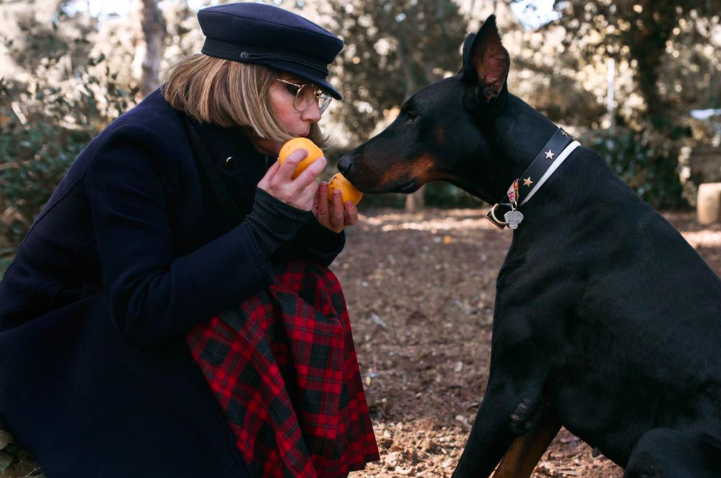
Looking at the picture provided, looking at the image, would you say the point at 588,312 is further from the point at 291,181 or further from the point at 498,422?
the point at 291,181

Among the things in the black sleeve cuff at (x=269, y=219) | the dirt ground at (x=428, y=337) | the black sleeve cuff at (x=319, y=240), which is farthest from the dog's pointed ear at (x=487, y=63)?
the dirt ground at (x=428, y=337)

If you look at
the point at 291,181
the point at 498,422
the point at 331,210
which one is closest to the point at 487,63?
the point at 331,210

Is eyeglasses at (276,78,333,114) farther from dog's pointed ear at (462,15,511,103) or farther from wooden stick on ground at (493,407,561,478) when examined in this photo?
wooden stick on ground at (493,407,561,478)

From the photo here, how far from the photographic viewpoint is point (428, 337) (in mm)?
5785

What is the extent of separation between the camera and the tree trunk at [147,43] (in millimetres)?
9039

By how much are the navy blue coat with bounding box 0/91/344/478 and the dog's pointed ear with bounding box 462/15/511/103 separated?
987mm

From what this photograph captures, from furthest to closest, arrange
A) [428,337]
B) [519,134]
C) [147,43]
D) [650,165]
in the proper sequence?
[650,165] < [147,43] < [428,337] < [519,134]

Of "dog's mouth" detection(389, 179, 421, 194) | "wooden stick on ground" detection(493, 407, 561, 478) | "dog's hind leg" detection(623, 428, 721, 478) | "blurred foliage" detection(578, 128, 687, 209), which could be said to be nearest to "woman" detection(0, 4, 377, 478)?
"dog's mouth" detection(389, 179, 421, 194)

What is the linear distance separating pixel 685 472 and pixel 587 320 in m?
0.58

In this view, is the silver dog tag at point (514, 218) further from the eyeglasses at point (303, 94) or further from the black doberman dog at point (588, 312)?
the eyeglasses at point (303, 94)

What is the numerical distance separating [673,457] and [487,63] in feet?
4.86

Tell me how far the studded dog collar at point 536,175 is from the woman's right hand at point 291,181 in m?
0.78

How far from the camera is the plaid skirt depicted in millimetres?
→ 2309

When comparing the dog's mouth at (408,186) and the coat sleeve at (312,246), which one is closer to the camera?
the coat sleeve at (312,246)
